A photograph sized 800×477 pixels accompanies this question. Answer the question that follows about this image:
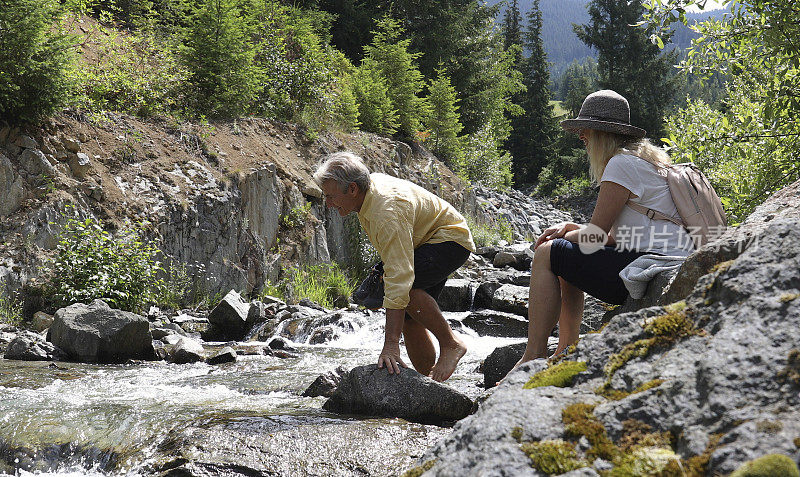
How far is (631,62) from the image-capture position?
45062 mm

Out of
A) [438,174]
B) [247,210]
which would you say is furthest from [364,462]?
[438,174]

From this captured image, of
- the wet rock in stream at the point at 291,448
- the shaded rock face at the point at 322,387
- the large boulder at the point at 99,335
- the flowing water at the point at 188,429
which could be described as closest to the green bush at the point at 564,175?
the large boulder at the point at 99,335

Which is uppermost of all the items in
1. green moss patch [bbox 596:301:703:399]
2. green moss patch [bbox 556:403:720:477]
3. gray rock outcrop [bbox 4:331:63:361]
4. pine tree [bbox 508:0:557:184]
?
pine tree [bbox 508:0:557:184]

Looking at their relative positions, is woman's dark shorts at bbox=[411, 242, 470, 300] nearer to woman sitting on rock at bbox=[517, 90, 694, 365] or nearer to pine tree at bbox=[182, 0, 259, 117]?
woman sitting on rock at bbox=[517, 90, 694, 365]

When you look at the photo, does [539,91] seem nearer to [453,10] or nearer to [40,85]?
[453,10]

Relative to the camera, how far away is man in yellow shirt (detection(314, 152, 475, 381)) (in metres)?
4.21

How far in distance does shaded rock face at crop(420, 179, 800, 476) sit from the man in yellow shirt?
1771 millimetres

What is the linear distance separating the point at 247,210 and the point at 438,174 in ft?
33.5

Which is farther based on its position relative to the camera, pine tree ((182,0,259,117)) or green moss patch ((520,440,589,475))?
pine tree ((182,0,259,117))

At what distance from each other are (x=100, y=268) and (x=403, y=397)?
5947 mm

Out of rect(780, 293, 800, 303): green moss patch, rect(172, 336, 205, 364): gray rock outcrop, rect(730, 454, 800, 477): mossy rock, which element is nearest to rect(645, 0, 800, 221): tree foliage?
rect(780, 293, 800, 303): green moss patch

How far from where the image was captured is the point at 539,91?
51.6 m

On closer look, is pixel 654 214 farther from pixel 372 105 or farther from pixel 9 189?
pixel 372 105

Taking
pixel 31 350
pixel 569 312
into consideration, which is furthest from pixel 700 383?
pixel 31 350
